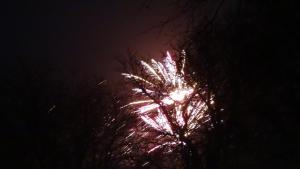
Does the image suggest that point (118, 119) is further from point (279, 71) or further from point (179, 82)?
point (279, 71)

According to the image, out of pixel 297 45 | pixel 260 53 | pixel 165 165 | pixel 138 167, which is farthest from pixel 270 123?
pixel 297 45

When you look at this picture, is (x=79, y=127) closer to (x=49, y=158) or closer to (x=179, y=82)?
(x=49, y=158)

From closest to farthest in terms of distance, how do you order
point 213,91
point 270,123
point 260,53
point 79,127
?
point 260,53 < point 213,91 < point 270,123 < point 79,127

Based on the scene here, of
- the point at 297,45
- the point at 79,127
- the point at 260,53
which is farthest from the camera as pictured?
the point at 79,127

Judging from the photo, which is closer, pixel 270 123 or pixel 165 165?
pixel 270 123

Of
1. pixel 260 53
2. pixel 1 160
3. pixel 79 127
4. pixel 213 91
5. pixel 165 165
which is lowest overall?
pixel 260 53

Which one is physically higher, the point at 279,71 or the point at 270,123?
the point at 270,123

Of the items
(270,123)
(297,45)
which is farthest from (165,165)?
(297,45)

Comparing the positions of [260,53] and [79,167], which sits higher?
[79,167]

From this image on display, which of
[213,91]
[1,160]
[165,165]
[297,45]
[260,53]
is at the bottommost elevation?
[297,45]
